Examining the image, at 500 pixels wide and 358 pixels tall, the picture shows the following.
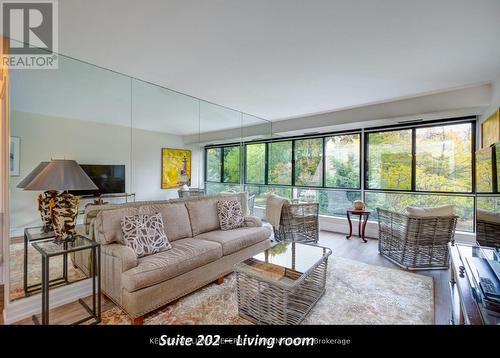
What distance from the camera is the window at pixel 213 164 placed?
397 centimetres

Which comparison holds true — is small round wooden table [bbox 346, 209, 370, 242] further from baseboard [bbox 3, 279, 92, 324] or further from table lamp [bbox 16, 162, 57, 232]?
table lamp [bbox 16, 162, 57, 232]

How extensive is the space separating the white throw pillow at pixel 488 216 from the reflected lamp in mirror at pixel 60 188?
10.1 feet

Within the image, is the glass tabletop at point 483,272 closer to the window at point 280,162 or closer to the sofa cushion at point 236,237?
the sofa cushion at point 236,237

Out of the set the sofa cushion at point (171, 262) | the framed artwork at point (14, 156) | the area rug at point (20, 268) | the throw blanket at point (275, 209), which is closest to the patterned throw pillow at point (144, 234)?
the sofa cushion at point (171, 262)

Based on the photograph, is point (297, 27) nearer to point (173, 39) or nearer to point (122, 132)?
point (173, 39)

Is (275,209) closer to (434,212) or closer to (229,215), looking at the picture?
(229,215)

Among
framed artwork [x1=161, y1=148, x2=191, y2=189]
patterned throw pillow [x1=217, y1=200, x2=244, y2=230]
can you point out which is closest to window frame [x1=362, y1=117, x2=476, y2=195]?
patterned throw pillow [x1=217, y1=200, x2=244, y2=230]

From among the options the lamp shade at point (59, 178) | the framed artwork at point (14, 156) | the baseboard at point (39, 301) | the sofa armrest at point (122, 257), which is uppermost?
the framed artwork at point (14, 156)

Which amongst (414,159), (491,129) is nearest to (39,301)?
(491,129)

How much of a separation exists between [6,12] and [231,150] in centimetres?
333

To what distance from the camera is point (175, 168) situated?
341cm

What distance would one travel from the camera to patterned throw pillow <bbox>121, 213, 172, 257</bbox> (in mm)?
2107

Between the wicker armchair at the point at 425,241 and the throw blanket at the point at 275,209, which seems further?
the throw blanket at the point at 275,209

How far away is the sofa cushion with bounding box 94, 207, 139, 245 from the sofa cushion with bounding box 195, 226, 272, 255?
0.87 meters
